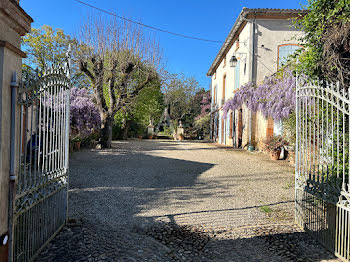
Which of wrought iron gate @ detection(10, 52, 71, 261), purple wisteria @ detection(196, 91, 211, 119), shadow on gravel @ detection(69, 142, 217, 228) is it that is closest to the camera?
wrought iron gate @ detection(10, 52, 71, 261)

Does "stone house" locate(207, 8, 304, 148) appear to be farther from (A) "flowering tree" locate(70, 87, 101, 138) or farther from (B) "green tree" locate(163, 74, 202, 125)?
(B) "green tree" locate(163, 74, 202, 125)

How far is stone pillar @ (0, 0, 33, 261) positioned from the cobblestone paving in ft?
2.43

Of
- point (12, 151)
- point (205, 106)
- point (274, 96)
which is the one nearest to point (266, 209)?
point (12, 151)

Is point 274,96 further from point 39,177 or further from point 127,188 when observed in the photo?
point 39,177

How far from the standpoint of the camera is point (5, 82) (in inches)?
80.7

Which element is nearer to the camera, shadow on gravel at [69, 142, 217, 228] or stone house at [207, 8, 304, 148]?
shadow on gravel at [69, 142, 217, 228]

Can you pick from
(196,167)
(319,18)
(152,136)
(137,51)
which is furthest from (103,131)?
(152,136)

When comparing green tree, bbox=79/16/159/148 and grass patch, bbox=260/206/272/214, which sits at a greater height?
green tree, bbox=79/16/159/148

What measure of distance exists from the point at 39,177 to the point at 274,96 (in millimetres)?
8563

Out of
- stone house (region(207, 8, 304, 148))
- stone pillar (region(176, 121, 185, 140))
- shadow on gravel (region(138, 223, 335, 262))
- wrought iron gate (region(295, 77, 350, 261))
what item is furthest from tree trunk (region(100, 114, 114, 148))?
stone pillar (region(176, 121, 185, 140))

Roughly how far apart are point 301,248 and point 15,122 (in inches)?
120

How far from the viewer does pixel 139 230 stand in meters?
3.32

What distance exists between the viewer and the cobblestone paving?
9.00ft

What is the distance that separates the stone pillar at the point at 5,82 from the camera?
1994 millimetres
